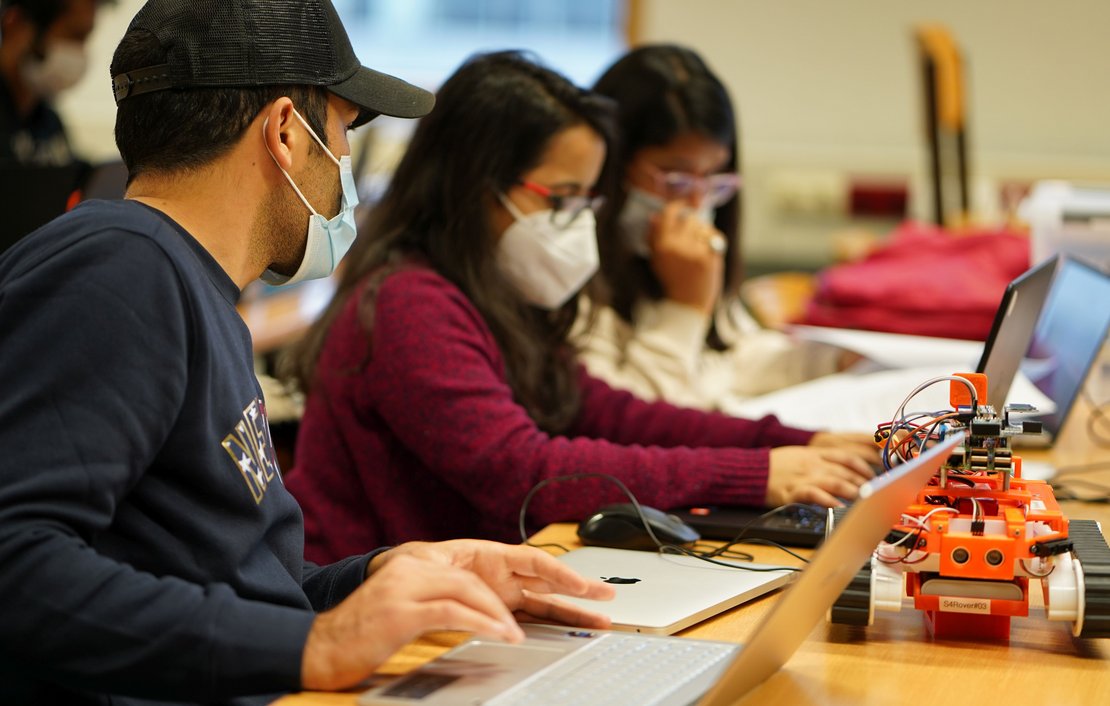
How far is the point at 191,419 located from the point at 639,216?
1.45 m

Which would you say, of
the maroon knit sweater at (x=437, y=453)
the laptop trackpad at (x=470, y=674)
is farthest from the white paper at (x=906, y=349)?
the laptop trackpad at (x=470, y=674)

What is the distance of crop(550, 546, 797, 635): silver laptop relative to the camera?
113 cm

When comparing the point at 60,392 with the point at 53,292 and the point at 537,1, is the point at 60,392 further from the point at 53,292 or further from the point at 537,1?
the point at 537,1

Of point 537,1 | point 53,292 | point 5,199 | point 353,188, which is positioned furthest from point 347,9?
point 53,292

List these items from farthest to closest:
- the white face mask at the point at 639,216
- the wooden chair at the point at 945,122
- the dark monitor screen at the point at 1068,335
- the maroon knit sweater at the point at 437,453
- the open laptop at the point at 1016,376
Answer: the wooden chair at the point at 945,122
the white face mask at the point at 639,216
the dark monitor screen at the point at 1068,335
the maroon knit sweater at the point at 437,453
the open laptop at the point at 1016,376

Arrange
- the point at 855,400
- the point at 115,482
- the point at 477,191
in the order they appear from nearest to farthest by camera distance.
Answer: the point at 115,482, the point at 477,191, the point at 855,400

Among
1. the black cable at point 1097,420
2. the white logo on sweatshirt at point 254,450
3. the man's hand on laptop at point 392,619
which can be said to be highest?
the white logo on sweatshirt at point 254,450

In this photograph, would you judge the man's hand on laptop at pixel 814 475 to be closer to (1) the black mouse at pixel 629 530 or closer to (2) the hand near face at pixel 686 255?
(1) the black mouse at pixel 629 530

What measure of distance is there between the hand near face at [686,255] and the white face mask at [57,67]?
187 cm

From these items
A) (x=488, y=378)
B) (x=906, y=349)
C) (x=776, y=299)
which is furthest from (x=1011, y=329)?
(x=776, y=299)

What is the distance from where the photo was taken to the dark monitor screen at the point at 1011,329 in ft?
4.42

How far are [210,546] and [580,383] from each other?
40.5 inches

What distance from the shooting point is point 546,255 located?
1860 millimetres

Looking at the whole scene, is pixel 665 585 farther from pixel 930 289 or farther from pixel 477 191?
pixel 930 289
